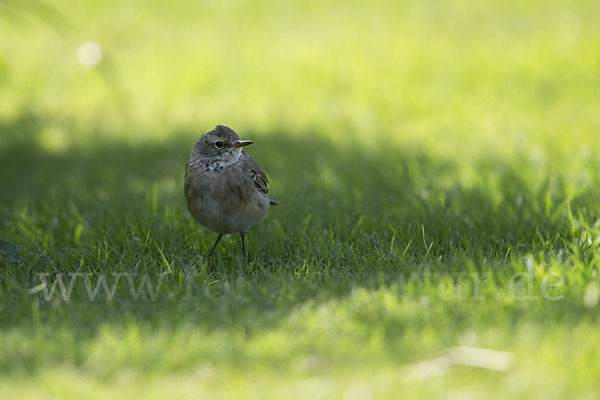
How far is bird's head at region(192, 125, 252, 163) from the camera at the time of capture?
5.48 meters

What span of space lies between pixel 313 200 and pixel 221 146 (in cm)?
140

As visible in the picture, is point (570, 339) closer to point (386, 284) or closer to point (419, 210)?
point (386, 284)

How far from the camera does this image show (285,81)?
11.0 meters

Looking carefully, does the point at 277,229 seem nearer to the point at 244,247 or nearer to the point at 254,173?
the point at 244,247

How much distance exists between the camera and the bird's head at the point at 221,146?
548 centimetres

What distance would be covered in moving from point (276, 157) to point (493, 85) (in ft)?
12.5

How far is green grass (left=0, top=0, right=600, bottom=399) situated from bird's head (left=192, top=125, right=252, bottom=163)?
74cm

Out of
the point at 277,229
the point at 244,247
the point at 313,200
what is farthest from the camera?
the point at 313,200

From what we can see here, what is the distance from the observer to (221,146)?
549 centimetres

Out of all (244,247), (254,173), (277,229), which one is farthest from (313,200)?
(244,247)

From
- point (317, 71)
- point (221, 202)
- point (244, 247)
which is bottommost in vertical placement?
point (244, 247)

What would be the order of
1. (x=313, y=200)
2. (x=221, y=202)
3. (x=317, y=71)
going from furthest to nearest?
(x=317, y=71)
(x=313, y=200)
(x=221, y=202)

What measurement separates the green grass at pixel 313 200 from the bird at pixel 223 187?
327mm

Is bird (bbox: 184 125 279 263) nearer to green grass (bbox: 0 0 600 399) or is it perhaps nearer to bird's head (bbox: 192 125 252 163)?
bird's head (bbox: 192 125 252 163)
